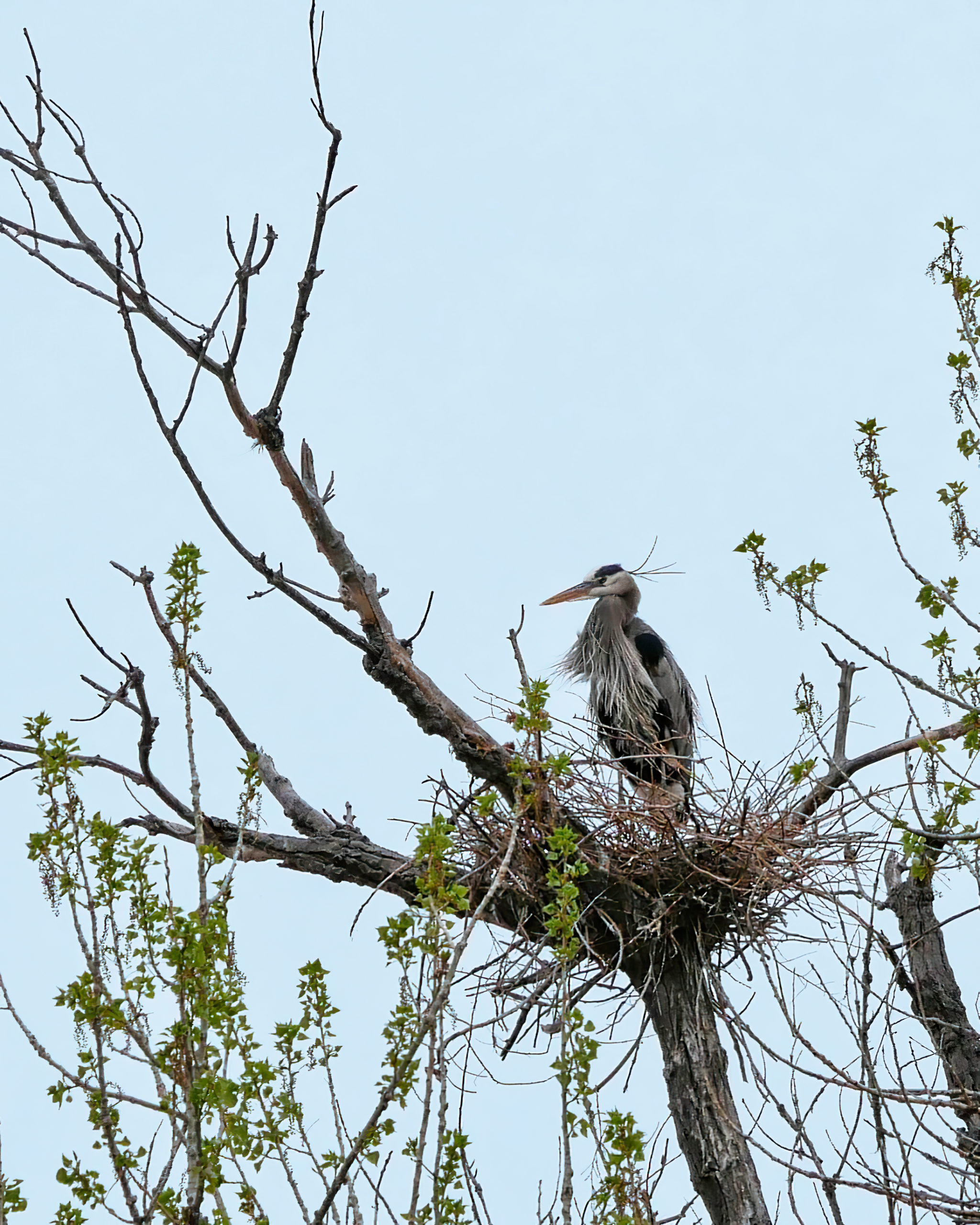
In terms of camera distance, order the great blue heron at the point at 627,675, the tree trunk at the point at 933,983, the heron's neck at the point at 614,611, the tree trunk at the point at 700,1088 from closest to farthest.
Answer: the tree trunk at the point at 700,1088 < the tree trunk at the point at 933,983 < the great blue heron at the point at 627,675 < the heron's neck at the point at 614,611

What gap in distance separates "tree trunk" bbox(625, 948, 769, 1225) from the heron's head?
263cm

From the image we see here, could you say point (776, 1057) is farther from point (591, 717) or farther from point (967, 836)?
point (591, 717)

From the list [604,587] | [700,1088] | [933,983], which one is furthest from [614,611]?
[700,1088]

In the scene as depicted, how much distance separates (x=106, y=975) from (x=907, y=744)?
8.55 ft

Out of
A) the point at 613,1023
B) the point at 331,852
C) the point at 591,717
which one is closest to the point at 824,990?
the point at 613,1023

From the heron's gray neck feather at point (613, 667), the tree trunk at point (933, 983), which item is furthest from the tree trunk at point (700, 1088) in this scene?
the heron's gray neck feather at point (613, 667)

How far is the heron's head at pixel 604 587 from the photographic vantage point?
6066 millimetres

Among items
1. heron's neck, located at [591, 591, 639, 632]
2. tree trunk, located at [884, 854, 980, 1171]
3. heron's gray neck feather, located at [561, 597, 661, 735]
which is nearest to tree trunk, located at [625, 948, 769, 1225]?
tree trunk, located at [884, 854, 980, 1171]

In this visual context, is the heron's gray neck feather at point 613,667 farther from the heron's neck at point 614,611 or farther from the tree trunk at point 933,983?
the tree trunk at point 933,983

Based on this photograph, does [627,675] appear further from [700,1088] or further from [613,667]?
[700,1088]

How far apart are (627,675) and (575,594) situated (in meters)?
0.60

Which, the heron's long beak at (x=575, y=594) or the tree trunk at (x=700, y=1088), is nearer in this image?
the tree trunk at (x=700, y=1088)

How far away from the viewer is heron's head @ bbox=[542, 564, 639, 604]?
6066mm

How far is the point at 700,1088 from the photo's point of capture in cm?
339
